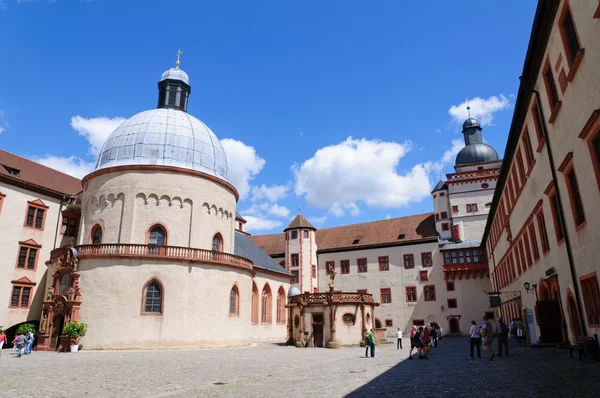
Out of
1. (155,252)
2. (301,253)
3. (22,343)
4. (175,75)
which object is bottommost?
(22,343)

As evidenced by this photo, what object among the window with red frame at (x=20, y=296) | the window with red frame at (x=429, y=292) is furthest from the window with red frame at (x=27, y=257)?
the window with red frame at (x=429, y=292)

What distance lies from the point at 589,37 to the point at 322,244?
46337 mm

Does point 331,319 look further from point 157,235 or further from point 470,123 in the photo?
point 470,123

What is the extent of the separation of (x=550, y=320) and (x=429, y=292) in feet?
101

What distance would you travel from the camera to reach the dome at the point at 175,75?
1500 inches

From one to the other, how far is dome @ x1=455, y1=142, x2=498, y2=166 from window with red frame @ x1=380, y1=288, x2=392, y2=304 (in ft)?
61.1

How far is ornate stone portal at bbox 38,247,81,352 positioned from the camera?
25.0 meters

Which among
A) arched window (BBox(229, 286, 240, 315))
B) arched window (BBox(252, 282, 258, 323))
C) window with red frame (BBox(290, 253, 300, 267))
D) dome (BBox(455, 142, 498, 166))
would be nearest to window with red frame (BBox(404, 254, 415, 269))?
window with red frame (BBox(290, 253, 300, 267))

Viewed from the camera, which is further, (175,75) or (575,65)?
(175,75)

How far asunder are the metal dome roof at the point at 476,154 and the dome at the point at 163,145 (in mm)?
32744

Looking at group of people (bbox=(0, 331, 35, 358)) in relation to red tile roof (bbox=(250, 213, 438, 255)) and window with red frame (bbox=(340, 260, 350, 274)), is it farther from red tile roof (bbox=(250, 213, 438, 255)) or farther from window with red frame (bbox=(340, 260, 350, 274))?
window with red frame (bbox=(340, 260, 350, 274))

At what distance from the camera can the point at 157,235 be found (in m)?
29.0

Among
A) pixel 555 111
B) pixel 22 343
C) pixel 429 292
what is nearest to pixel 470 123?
pixel 429 292

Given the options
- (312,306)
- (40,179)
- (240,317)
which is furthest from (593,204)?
(40,179)
